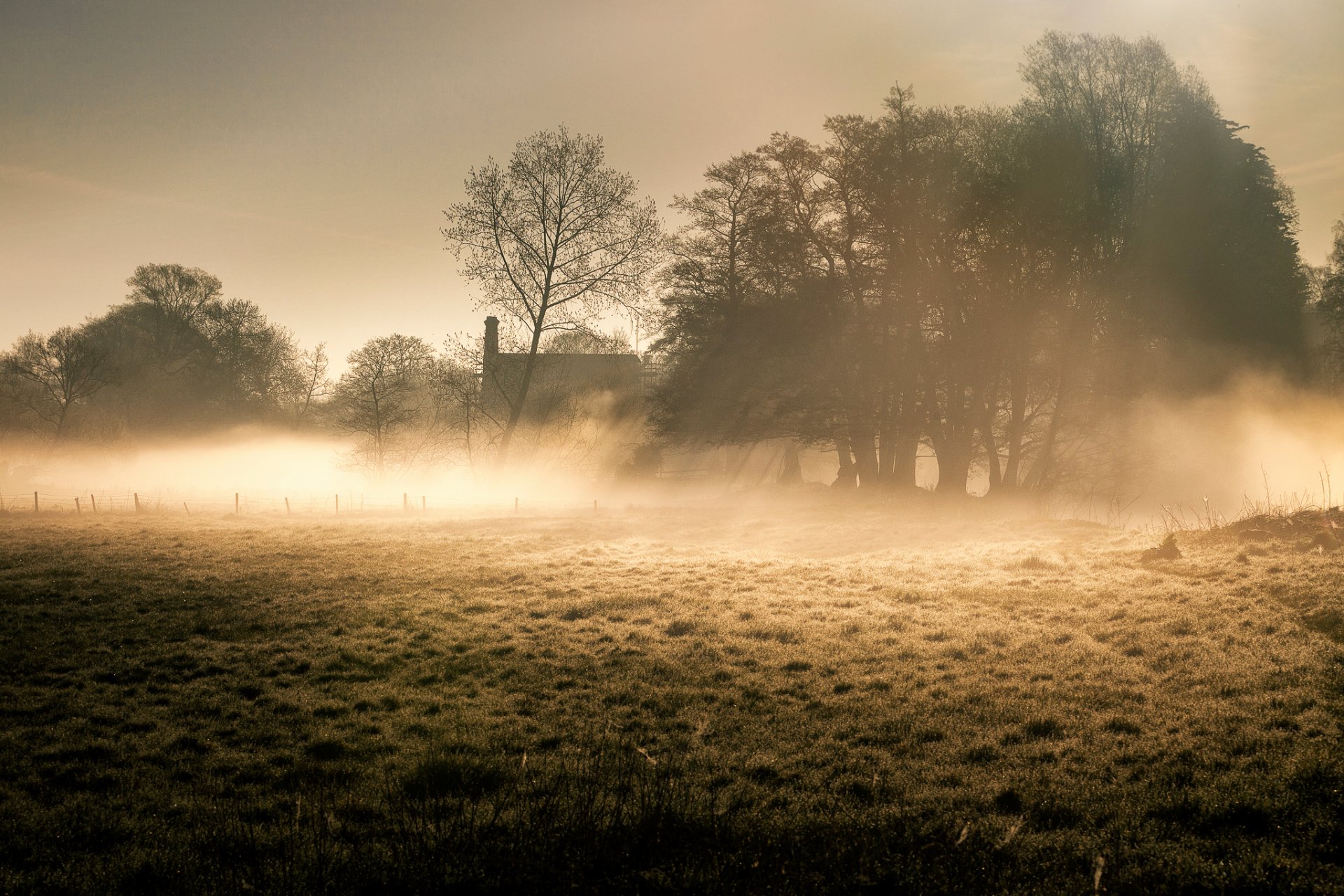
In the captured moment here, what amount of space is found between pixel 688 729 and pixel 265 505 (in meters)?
27.0

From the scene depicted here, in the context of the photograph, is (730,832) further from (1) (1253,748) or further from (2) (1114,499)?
(2) (1114,499)

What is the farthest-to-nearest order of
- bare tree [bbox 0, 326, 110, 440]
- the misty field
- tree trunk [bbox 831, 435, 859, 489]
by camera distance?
bare tree [bbox 0, 326, 110, 440], tree trunk [bbox 831, 435, 859, 489], the misty field

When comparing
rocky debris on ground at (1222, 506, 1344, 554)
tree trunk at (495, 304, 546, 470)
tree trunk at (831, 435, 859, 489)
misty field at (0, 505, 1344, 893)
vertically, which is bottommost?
misty field at (0, 505, 1344, 893)

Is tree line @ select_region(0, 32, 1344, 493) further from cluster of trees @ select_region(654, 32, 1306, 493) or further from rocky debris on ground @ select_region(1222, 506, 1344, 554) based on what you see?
rocky debris on ground @ select_region(1222, 506, 1344, 554)

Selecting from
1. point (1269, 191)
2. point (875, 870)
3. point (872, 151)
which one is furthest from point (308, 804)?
point (1269, 191)

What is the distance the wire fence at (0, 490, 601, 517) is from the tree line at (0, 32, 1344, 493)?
296 cm

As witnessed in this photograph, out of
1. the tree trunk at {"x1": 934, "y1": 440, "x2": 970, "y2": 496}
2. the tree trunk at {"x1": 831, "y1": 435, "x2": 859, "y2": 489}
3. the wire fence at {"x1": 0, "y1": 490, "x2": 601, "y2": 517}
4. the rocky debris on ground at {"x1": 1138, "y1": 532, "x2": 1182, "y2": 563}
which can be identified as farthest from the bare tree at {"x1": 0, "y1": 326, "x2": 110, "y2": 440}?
the rocky debris on ground at {"x1": 1138, "y1": 532, "x2": 1182, "y2": 563}

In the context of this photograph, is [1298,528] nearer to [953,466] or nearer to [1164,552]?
[1164,552]

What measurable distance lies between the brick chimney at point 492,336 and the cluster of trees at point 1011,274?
307 inches

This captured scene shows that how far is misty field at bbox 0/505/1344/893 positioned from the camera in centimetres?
401

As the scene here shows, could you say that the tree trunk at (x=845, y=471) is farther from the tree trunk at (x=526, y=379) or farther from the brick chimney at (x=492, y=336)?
the brick chimney at (x=492, y=336)

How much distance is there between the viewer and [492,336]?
92.5ft

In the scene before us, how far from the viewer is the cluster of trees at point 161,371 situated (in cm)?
3981

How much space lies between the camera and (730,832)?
4379 mm
